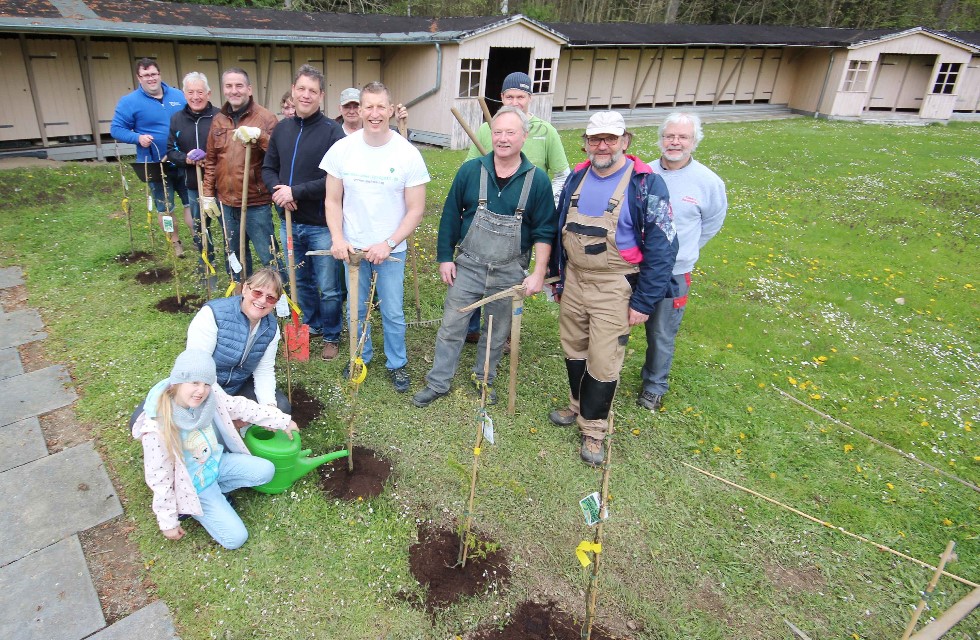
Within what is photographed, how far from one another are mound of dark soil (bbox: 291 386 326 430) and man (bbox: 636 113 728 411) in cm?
261

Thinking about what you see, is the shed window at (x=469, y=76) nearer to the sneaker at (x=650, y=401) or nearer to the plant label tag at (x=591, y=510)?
the sneaker at (x=650, y=401)

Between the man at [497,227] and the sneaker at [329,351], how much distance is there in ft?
3.93

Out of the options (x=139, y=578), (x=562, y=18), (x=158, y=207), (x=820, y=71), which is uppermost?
(x=562, y=18)

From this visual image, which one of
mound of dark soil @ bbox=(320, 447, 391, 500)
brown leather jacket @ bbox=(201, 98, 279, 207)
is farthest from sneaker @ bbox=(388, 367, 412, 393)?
brown leather jacket @ bbox=(201, 98, 279, 207)

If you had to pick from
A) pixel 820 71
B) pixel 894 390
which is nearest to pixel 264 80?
pixel 894 390

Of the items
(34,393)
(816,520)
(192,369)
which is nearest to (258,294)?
(192,369)

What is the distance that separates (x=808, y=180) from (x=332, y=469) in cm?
1236

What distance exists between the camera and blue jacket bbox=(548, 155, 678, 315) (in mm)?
3535

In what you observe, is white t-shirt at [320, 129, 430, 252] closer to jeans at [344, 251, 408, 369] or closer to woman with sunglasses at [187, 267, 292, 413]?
jeans at [344, 251, 408, 369]

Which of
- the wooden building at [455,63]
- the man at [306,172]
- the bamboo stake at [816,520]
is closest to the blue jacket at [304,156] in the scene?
the man at [306,172]

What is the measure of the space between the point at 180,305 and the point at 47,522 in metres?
2.82

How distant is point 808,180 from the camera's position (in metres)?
12.3

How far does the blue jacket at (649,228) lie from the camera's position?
3.54 metres

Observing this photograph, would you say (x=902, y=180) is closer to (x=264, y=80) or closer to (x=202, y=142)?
(x=202, y=142)
